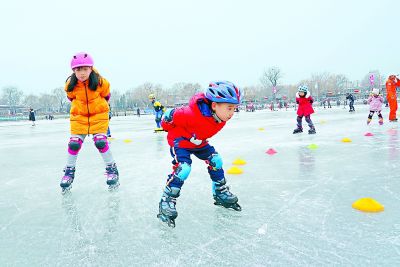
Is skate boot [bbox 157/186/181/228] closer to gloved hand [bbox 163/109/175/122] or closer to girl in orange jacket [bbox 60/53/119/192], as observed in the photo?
gloved hand [bbox 163/109/175/122]

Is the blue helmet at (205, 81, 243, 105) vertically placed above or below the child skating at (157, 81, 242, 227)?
above

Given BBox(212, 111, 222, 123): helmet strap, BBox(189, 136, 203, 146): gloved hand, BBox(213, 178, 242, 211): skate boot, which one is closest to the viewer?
BBox(212, 111, 222, 123): helmet strap

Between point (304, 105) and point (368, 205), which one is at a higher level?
point (304, 105)

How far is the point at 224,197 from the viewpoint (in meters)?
3.17

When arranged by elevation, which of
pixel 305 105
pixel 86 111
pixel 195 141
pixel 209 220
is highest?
pixel 86 111

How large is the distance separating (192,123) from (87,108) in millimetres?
1870

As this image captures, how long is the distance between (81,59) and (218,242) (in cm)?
273

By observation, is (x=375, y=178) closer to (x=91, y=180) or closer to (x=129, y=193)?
(x=129, y=193)

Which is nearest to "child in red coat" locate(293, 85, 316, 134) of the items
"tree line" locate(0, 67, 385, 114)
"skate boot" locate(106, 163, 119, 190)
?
"skate boot" locate(106, 163, 119, 190)

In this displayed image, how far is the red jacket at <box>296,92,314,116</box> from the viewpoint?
10344 millimetres

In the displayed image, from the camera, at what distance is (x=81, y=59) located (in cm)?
393

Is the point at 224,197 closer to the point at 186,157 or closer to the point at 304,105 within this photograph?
the point at 186,157

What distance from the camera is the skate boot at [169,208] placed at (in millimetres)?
2805

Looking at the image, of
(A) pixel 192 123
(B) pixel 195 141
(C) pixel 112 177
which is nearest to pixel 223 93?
(A) pixel 192 123
